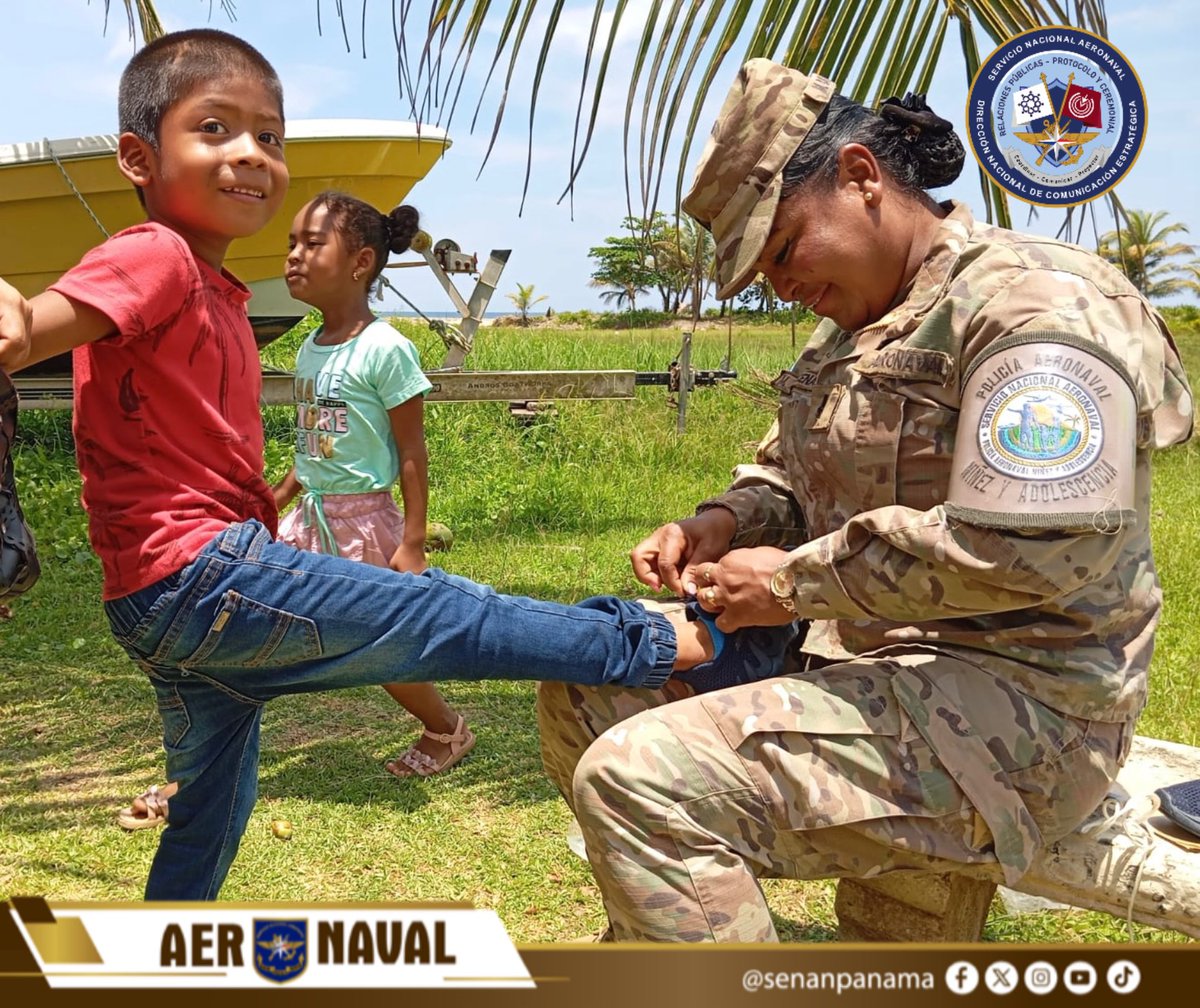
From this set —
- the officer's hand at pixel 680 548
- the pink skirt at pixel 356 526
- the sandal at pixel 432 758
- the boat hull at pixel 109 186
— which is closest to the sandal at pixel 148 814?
the sandal at pixel 432 758

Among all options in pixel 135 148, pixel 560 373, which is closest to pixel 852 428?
pixel 135 148

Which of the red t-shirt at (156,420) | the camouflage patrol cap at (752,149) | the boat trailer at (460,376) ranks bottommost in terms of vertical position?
the boat trailer at (460,376)

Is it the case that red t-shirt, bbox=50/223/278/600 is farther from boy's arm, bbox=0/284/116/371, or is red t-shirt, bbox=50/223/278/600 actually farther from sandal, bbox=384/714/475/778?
sandal, bbox=384/714/475/778

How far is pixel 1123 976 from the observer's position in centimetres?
171

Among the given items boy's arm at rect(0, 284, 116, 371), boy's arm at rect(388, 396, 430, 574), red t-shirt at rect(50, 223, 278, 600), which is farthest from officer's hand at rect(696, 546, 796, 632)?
boy's arm at rect(388, 396, 430, 574)

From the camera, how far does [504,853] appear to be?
10.3ft

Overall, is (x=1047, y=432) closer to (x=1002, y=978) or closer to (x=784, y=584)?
(x=784, y=584)

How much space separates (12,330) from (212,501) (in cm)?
49

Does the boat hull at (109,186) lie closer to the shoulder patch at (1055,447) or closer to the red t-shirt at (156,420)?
the red t-shirt at (156,420)

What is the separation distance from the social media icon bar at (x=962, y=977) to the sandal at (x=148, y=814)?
7.72ft

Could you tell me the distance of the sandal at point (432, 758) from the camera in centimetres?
364

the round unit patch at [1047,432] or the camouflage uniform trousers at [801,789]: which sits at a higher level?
the round unit patch at [1047,432]

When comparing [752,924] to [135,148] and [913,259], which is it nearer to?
[913,259]

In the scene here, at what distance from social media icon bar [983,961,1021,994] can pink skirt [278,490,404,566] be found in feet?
7.23
